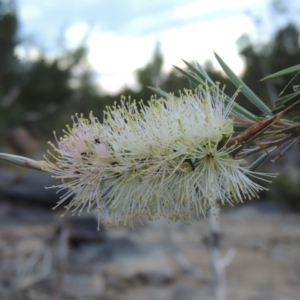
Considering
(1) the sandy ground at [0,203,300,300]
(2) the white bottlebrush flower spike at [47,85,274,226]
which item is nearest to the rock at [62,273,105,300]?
(1) the sandy ground at [0,203,300,300]

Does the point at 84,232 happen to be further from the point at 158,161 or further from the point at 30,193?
the point at 158,161

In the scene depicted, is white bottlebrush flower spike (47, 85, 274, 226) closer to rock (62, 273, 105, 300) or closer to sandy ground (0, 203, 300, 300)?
sandy ground (0, 203, 300, 300)

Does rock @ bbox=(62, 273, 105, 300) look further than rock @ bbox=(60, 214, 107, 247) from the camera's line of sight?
No

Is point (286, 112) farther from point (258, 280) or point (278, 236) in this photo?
point (278, 236)

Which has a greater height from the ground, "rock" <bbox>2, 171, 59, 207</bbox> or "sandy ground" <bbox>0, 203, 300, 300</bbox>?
"rock" <bbox>2, 171, 59, 207</bbox>

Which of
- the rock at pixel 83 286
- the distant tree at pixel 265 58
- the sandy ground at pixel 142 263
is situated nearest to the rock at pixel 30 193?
the sandy ground at pixel 142 263

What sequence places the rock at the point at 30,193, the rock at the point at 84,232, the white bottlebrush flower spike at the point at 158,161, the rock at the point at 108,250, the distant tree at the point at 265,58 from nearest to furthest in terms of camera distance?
the white bottlebrush flower spike at the point at 158,161
the distant tree at the point at 265,58
the rock at the point at 108,250
the rock at the point at 84,232
the rock at the point at 30,193

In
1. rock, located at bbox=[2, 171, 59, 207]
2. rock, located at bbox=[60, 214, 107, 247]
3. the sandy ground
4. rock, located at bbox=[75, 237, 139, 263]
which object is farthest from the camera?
rock, located at bbox=[2, 171, 59, 207]

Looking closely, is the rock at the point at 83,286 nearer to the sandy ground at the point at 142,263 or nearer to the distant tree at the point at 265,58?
the sandy ground at the point at 142,263
